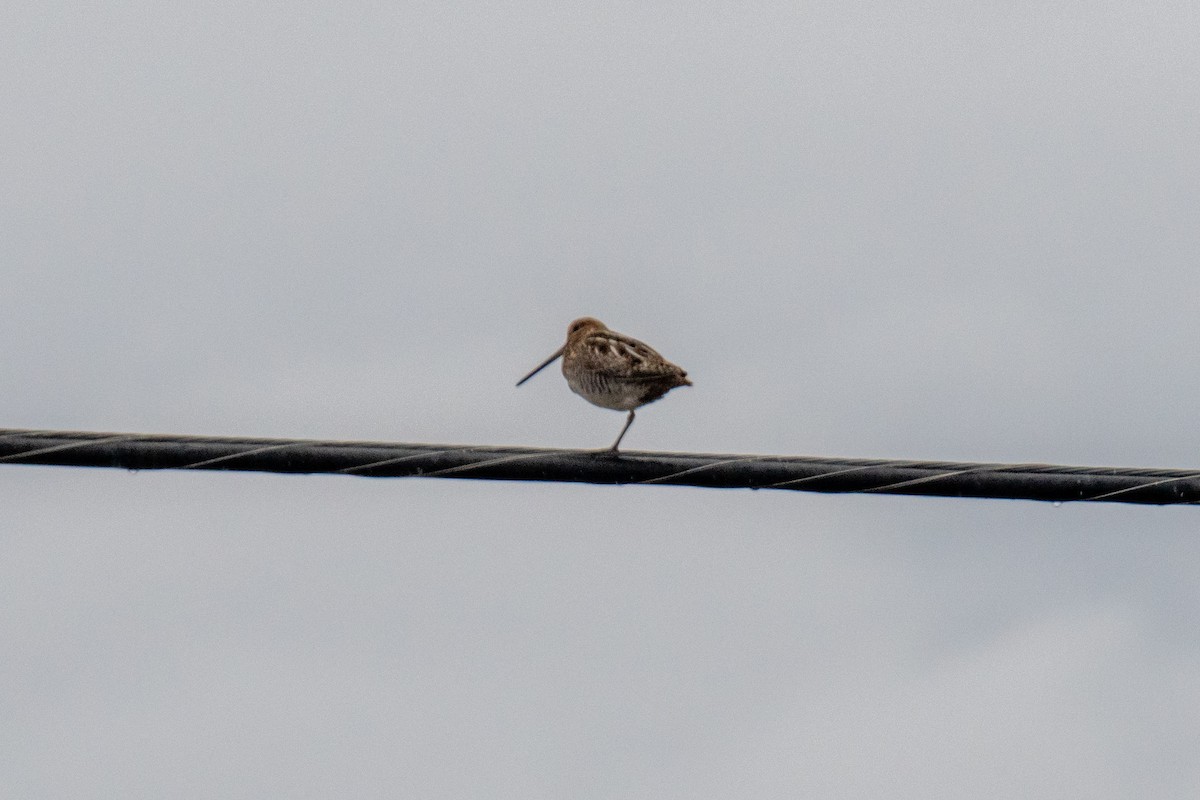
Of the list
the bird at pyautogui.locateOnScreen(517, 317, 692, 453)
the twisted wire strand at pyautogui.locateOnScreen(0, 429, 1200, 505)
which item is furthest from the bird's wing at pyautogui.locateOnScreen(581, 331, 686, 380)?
the twisted wire strand at pyautogui.locateOnScreen(0, 429, 1200, 505)

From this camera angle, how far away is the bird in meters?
17.5

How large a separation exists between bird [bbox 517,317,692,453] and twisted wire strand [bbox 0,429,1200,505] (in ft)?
14.8

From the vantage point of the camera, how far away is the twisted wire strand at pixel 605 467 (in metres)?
12.3

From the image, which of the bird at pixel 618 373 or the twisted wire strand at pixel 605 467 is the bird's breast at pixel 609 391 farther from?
the twisted wire strand at pixel 605 467

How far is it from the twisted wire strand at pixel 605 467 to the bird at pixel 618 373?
451 centimetres

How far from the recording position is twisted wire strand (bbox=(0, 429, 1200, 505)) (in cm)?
1226

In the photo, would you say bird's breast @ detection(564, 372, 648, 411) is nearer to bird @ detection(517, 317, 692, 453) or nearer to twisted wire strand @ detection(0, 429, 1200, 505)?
bird @ detection(517, 317, 692, 453)

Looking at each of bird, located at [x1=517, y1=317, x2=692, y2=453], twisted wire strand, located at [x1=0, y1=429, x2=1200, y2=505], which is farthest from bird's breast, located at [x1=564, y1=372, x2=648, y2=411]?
twisted wire strand, located at [x1=0, y1=429, x2=1200, y2=505]

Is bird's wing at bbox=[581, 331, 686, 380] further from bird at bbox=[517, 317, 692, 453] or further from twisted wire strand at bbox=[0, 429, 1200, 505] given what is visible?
twisted wire strand at bbox=[0, 429, 1200, 505]

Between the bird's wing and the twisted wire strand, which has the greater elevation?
the bird's wing

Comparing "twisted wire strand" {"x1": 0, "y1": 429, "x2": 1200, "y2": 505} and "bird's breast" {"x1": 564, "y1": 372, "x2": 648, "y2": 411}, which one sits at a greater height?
"bird's breast" {"x1": 564, "y1": 372, "x2": 648, "y2": 411}

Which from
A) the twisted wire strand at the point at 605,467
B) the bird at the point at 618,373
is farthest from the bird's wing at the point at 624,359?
the twisted wire strand at the point at 605,467

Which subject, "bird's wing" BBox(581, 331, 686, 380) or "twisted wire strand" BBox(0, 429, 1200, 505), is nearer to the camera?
"twisted wire strand" BBox(0, 429, 1200, 505)

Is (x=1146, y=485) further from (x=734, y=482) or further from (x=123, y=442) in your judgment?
(x=123, y=442)
